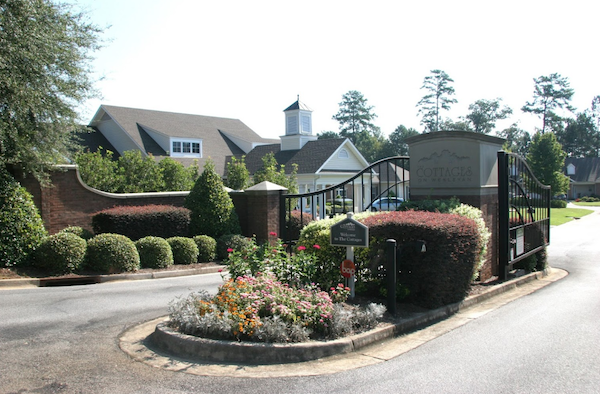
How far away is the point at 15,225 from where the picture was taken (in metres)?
11.8

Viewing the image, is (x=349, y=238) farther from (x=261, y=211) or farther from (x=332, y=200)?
(x=261, y=211)

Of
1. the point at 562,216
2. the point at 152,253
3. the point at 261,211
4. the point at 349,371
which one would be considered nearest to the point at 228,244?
the point at 261,211

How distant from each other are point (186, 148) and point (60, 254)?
2460 cm

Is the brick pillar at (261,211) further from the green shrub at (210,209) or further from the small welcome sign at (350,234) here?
the small welcome sign at (350,234)

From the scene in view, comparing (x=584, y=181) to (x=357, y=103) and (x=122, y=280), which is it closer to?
(x=357, y=103)

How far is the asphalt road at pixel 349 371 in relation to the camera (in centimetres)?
479

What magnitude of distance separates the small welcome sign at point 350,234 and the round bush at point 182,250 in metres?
7.04

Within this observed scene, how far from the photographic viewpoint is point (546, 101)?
78.9m

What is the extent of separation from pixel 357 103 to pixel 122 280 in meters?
79.5

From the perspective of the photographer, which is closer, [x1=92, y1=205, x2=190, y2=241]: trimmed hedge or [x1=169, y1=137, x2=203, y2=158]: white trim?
[x1=92, y1=205, x2=190, y2=241]: trimmed hedge

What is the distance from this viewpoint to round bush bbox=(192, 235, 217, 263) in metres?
14.0

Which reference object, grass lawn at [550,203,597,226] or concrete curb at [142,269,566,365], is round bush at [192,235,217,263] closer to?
concrete curb at [142,269,566,365]

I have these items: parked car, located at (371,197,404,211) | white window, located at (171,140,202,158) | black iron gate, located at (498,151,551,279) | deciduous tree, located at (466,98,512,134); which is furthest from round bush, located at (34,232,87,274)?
deciduous tree, located at (466,98,512,134)

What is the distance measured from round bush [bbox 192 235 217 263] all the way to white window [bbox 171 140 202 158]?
2139 centimetres
